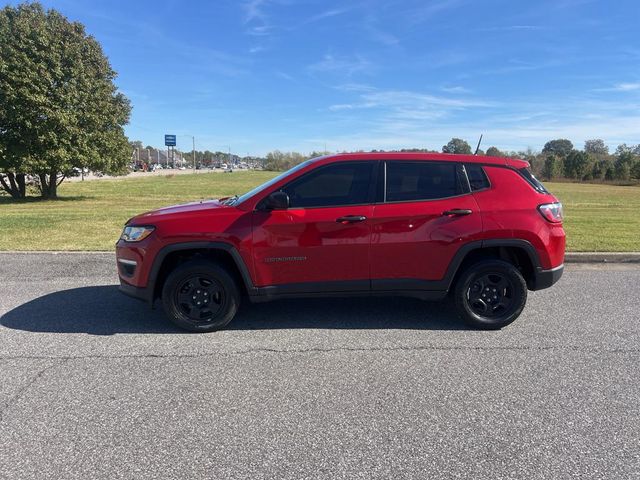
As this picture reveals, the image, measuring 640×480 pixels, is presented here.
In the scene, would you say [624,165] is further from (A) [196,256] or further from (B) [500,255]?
(A) [196,256]

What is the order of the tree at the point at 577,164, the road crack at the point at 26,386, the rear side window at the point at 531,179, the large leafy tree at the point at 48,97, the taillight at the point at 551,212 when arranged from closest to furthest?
the road crack at the point at 26,386 < the taillight at the point at 551,212 < the rear side window at the point at 531,179 < the large leafy tree at the point at 48,97 < the tree at the point at 577,164

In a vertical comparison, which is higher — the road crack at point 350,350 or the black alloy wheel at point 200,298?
the black alloy wheel at point 200,298

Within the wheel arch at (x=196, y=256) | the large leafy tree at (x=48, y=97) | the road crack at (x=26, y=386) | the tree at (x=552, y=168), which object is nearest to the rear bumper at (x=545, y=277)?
the wheel arch at (x=196, y=256)

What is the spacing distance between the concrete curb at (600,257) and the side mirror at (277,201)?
18.5ft

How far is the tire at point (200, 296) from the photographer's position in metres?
4.53

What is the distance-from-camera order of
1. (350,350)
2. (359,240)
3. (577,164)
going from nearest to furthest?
(350,350) < (359,240) < (577,164)

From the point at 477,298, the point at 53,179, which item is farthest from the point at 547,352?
the point at 53,179

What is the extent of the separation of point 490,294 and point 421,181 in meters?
1.38

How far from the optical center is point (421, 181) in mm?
4664

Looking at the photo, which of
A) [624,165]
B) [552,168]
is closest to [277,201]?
[624,165]

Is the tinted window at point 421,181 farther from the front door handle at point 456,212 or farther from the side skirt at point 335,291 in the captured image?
the side skirt at point 335,291

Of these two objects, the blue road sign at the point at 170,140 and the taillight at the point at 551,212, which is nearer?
the taillight at the point at 551,212

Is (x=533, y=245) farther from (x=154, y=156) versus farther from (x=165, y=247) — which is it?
(x=154, y=156)

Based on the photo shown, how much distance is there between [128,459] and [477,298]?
353 cm
